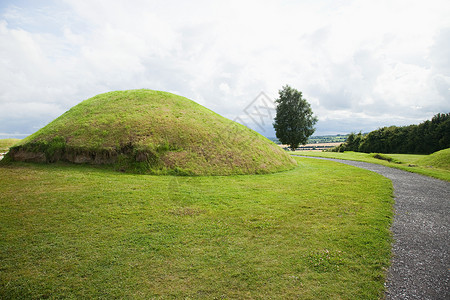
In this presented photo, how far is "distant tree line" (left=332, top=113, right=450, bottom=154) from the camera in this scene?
42.7 meters

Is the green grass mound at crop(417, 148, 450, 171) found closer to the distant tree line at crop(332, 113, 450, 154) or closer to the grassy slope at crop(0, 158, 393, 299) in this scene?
the grassy slope at crop(0, 158, 393, 299)

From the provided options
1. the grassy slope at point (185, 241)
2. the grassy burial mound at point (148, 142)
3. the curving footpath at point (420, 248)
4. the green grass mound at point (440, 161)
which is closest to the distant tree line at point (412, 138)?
the green grass mound at point (440, 161)

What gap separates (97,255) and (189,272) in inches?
108

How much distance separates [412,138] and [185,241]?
194 feet

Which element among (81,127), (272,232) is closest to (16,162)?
(81,127)

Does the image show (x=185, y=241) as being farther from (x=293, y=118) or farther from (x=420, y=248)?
(x=293, y=118)

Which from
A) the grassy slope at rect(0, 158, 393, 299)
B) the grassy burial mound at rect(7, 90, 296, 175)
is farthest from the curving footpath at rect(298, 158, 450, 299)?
the grassy burial mound at rect(7, 90, 296, 175)

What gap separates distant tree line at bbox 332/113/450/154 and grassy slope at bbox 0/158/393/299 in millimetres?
45135

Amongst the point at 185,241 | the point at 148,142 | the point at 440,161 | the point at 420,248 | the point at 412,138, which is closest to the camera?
the point at 420,248

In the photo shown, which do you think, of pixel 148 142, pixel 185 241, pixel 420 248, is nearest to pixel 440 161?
pixel 420 248

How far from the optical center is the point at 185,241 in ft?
22.8

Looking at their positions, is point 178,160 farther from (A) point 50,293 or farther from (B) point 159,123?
(A) point 50,293

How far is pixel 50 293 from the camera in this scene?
4.80m

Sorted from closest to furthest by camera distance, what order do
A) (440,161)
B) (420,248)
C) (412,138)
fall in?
1. (420,248)
2. (440,161)
3. (412,138)
